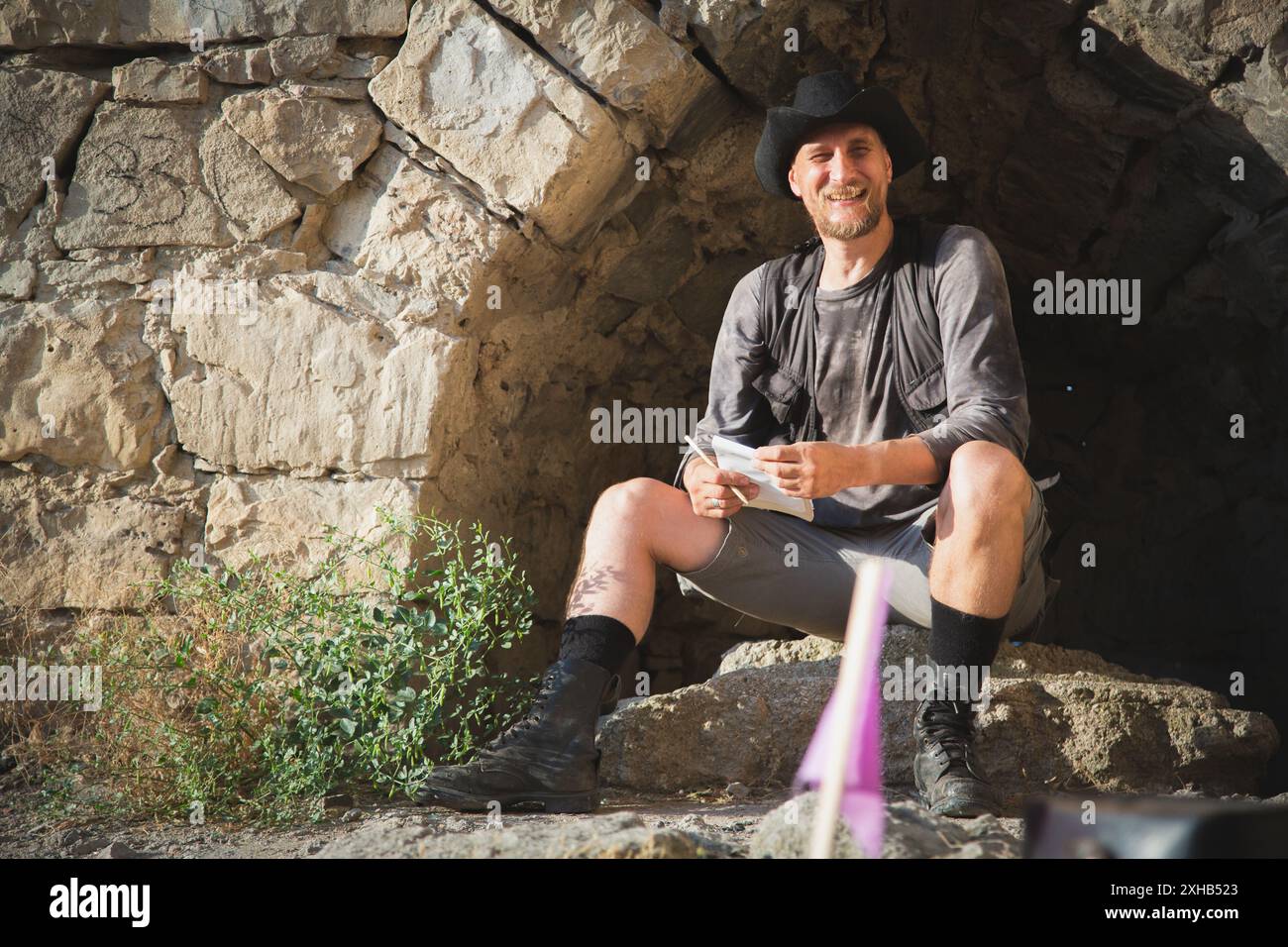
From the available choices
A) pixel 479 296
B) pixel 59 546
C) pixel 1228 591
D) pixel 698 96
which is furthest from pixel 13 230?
pixel 1228 591

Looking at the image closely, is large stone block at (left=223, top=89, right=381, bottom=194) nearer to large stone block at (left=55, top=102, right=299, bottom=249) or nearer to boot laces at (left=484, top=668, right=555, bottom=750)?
large stone block at (left=55, top=102, right=299, bottom=249)

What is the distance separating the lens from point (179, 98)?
339 centimetres

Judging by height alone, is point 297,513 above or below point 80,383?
below

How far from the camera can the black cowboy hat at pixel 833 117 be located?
302 cm

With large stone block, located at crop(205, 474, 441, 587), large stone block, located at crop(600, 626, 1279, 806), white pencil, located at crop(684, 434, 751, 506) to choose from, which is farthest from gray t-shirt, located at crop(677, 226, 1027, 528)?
large stone block, located at crop(205, 474, 441, 587)

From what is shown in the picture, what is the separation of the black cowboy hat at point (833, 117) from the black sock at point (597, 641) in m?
1.38

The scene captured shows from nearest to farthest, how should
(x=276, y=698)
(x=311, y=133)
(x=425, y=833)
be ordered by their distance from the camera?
(x=425, y=833) < (x=276, y=698) < (x=311, y=133)

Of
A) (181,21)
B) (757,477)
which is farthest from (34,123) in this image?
(757,477)

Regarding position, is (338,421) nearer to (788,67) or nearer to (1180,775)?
(788,67)

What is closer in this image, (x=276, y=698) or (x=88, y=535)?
(x=276, y=698)

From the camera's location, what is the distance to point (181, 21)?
3396 mm

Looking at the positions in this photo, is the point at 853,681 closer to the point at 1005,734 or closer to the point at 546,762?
the point at 546,762

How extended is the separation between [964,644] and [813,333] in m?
0.98

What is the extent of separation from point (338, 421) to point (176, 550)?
621 mm
